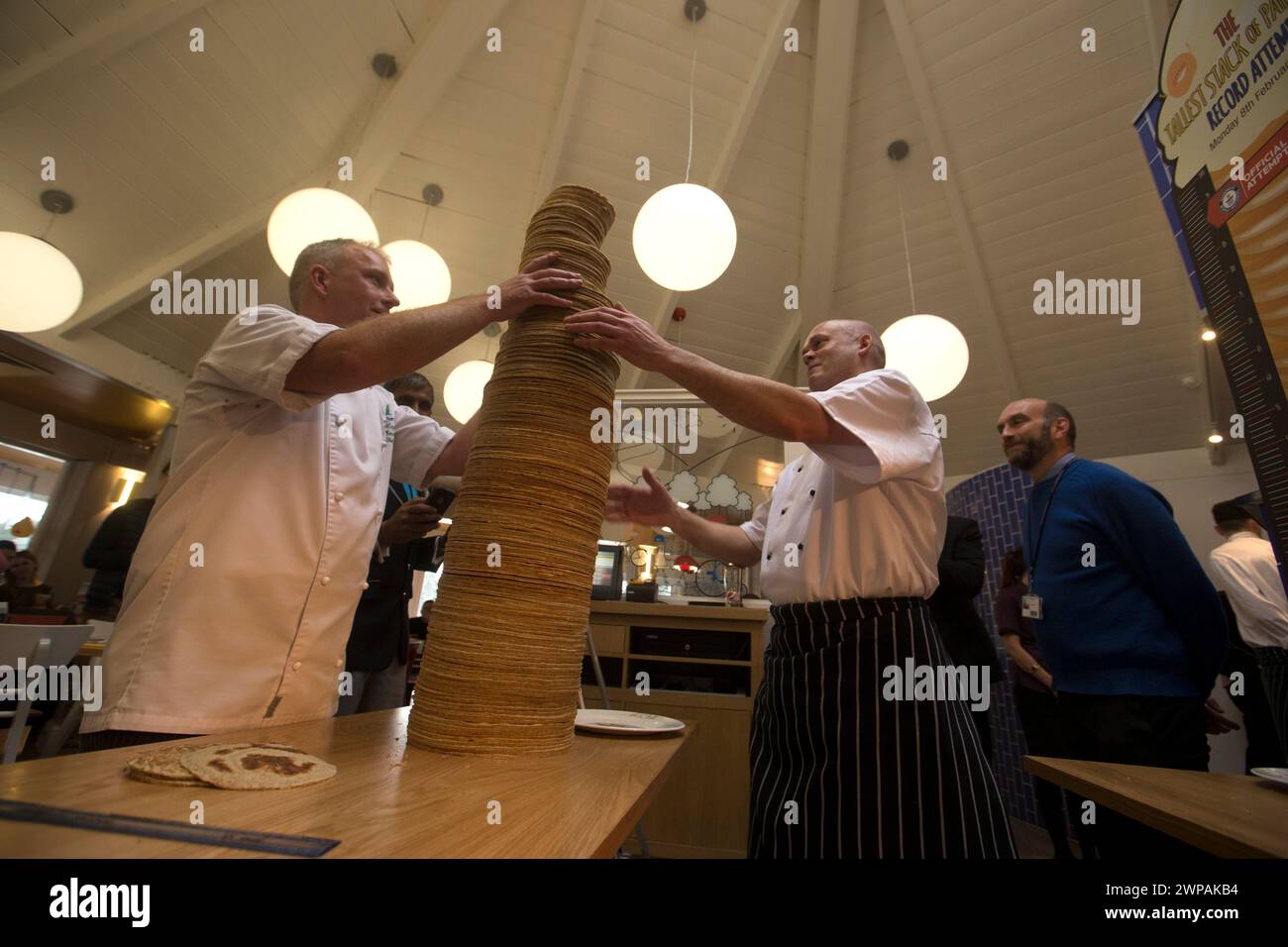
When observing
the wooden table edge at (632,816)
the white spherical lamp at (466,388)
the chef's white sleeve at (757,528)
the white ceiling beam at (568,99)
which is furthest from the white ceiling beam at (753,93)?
the wooden table edge at (632,816)

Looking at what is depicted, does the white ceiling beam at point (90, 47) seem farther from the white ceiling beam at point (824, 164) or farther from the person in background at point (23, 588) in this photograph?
the white ceiling beam at point (824, 164)

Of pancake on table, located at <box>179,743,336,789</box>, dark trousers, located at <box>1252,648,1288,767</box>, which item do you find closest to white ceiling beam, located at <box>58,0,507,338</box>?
pancake on table, located at <box>179,743,336,789</box>

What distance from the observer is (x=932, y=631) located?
59.0 inches

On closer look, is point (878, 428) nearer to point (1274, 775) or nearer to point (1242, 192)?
point (1242, 192)

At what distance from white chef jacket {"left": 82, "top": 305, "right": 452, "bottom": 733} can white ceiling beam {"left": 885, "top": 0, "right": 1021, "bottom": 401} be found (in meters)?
5.35

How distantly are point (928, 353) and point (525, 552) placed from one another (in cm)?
351

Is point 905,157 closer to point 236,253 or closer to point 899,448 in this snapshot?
point 899,448

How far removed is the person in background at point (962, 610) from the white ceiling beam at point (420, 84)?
464cm

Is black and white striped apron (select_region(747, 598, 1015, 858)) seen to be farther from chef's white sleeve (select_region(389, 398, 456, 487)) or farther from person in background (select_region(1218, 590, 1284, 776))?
person in background (select_region(1218, 590, 1284, 776))

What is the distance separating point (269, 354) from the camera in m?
1.12

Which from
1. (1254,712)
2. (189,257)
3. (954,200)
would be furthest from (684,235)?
(1254,712)

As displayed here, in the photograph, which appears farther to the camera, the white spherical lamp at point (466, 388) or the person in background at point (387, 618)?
the white spherical lamp at point (466, 388)

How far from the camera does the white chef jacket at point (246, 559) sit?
113 centimetres

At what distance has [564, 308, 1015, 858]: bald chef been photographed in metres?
1.28
